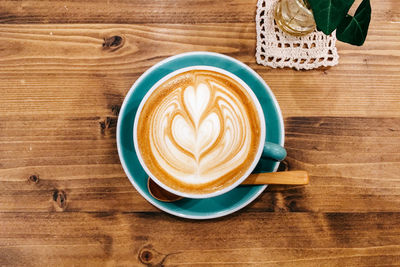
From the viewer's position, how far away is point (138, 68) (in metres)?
0.96

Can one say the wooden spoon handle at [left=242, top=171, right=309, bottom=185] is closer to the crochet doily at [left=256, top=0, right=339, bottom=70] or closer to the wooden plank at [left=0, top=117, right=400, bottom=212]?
the wooden plank at [left=0, top=117, right=400, bottom=212]

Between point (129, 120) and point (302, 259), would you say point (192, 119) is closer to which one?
point (129, 120)

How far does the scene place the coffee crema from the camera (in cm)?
79

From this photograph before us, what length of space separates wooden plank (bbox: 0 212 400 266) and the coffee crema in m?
0.21

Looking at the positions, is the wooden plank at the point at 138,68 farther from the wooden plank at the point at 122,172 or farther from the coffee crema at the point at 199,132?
the coffee crema at the point at 199,132

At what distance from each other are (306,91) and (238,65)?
0.24m

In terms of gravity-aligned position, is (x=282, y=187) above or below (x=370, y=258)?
above

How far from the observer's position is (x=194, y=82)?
0.82 m

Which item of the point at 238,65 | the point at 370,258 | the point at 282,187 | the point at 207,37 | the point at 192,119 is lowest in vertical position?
the point at 370,258

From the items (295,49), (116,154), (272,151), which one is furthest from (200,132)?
(295,49)

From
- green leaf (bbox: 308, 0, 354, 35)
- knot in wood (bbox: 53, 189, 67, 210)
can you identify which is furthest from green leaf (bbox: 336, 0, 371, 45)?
knot in wood (bbox: 53, 189, 67, 210)

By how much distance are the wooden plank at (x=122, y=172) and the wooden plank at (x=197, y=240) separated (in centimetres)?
4

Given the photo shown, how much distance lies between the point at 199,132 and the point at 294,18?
1.46ft

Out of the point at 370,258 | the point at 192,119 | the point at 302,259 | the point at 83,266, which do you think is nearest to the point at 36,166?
the point at 83,266
